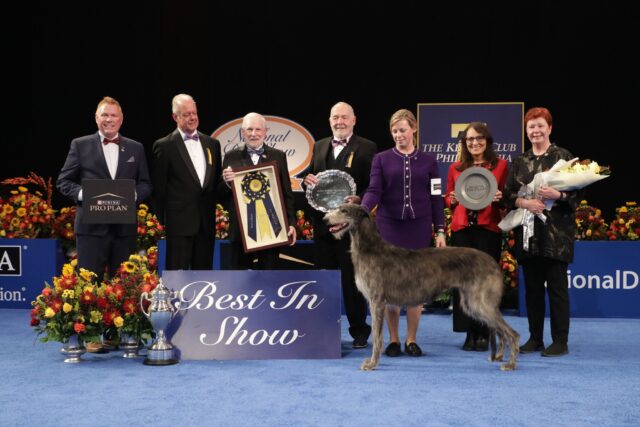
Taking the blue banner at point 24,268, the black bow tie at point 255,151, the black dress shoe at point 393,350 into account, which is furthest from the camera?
the blue banner at point 24,268

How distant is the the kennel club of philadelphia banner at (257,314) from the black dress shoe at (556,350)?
139 cm

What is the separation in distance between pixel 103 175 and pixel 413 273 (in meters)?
2.25

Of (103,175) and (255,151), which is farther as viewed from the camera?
(103,175)

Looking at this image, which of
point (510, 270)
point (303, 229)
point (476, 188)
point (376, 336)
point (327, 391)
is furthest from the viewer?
point (303, 229)

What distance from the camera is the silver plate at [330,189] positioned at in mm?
4809

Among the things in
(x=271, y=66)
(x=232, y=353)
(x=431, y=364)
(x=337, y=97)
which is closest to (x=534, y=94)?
(x=337, y=97)

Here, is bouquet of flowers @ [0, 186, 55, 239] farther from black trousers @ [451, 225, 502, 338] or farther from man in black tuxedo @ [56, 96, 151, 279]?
black trousers @ [451, 225, 502, 338]

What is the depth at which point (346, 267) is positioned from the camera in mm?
5016

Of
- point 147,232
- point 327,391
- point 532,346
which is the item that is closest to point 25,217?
point 147,232

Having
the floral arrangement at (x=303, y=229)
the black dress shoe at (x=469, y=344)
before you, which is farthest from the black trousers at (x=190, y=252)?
the floral arrangement at (x=303, y=229)

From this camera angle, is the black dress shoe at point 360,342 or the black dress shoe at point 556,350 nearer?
the black dress shoe at point 556,350

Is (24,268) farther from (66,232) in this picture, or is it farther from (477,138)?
(477,138)

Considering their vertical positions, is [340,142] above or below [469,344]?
above

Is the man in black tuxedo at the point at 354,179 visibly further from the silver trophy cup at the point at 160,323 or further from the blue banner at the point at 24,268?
the blue banner at the point at 24,268
